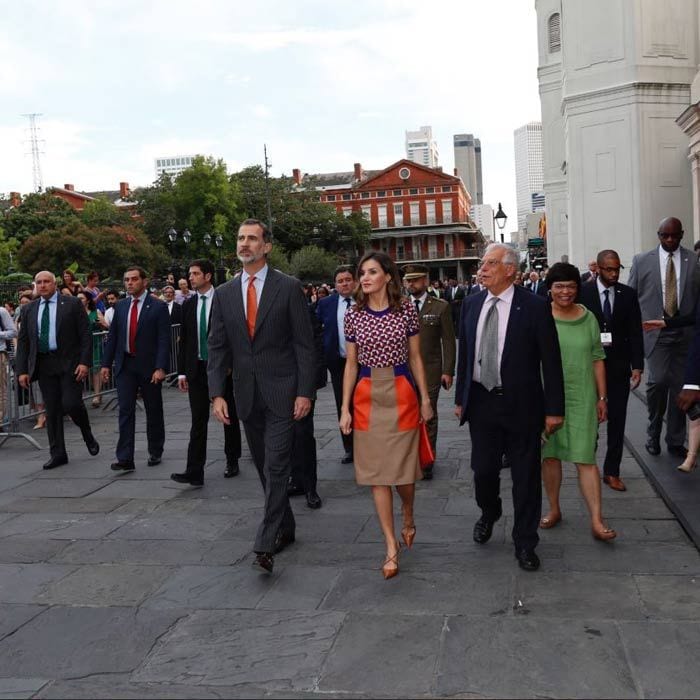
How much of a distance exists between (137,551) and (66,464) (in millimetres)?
3508

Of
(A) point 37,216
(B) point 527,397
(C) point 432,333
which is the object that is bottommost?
(B) point 527,397

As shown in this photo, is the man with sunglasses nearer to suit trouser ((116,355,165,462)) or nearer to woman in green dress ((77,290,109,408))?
suit trouser ((116,355,165,462))

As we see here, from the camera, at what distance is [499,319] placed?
5012mm

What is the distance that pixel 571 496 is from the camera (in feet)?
22.0

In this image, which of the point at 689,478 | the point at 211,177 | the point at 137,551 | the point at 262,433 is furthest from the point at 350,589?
the point at 211,177

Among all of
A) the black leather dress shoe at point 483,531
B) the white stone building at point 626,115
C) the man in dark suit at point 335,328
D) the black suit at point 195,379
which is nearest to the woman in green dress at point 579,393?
the black leather dress shoe at point 483,531

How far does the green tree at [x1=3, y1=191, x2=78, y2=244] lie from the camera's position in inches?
2606

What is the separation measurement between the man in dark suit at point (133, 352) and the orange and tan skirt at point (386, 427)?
147 inches

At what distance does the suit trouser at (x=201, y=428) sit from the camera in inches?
297

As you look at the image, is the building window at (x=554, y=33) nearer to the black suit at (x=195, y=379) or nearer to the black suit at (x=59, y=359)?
the black suit at (x=59, y=359)

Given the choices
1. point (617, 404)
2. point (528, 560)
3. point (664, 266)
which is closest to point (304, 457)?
point (528, 560)

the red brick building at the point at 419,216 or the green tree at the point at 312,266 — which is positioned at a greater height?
the red brick building at the point at 419,216

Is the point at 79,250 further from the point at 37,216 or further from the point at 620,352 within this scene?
the point at 620,352

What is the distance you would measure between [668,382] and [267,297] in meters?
4.08
